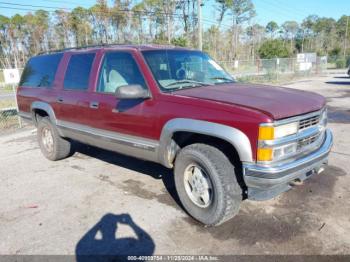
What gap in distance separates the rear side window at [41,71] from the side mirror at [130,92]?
8.05ft

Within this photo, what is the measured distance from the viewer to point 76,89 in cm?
484

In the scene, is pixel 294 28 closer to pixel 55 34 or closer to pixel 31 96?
pixel 55 34

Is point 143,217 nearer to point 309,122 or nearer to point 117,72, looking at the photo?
point 117,72

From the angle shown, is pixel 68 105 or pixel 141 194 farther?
pixel 68 105

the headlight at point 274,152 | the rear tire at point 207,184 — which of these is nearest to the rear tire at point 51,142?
the rear tire at point 207,184

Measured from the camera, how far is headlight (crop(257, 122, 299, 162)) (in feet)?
9.25

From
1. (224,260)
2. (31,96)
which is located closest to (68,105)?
(31,96)

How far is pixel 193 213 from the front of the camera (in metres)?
3.55

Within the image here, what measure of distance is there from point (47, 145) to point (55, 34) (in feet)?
165

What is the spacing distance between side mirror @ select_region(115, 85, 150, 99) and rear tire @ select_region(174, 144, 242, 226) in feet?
2.74

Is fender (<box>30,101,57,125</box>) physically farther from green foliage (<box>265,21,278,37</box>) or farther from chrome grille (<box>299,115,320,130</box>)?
green foliage (<box>265,21,278,37</box>)

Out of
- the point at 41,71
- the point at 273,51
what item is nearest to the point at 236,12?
the point at 273,51

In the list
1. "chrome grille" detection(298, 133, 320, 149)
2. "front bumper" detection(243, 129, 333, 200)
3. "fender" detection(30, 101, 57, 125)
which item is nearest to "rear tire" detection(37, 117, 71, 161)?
"fender" detection(30, 101, 57, 125)

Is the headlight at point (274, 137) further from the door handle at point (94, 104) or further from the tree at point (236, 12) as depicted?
the tree at point (236, 12)
